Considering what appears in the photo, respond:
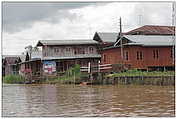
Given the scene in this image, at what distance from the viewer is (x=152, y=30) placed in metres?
39.4

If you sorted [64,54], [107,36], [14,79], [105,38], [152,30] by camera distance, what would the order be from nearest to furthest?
[14,79] < [64,54] < [152,30] < [105,38] < [107,36]

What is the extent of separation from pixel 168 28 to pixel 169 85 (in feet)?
70.7

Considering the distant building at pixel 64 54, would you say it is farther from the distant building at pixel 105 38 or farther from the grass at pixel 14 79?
the grass at pixel 14 79

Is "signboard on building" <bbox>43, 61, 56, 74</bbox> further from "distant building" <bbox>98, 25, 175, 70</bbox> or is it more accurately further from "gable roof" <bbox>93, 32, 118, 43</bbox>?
"distant building" <bbox>98, 25, 175, 70</bbox>

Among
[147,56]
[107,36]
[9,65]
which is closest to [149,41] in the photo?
[147,56]

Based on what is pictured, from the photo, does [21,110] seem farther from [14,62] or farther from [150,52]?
[14,62]

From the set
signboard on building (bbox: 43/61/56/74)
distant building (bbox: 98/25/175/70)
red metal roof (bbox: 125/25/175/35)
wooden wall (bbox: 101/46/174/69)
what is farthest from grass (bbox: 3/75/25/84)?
red metal roof (bbox: 125/25/175/35)

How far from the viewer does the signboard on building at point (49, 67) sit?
37041 mm

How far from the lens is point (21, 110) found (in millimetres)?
10656

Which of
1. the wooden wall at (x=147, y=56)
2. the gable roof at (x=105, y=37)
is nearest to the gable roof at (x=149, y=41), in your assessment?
the wooden wall at (x=147, y=56)

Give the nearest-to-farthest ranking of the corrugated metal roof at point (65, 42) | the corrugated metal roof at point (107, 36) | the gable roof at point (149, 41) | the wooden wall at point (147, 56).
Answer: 1. the gable roof at point (149, 41)
2. the wooden wall at point (147, 56)
3. the corrugated metal roof at point (65, 42)
4. the corrugated metal roof at point (107, 36)

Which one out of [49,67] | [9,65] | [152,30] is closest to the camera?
[49,67]

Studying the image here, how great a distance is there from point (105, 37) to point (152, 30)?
16.3 ft

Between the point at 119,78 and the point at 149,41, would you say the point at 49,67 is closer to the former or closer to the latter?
the point at 149,41
